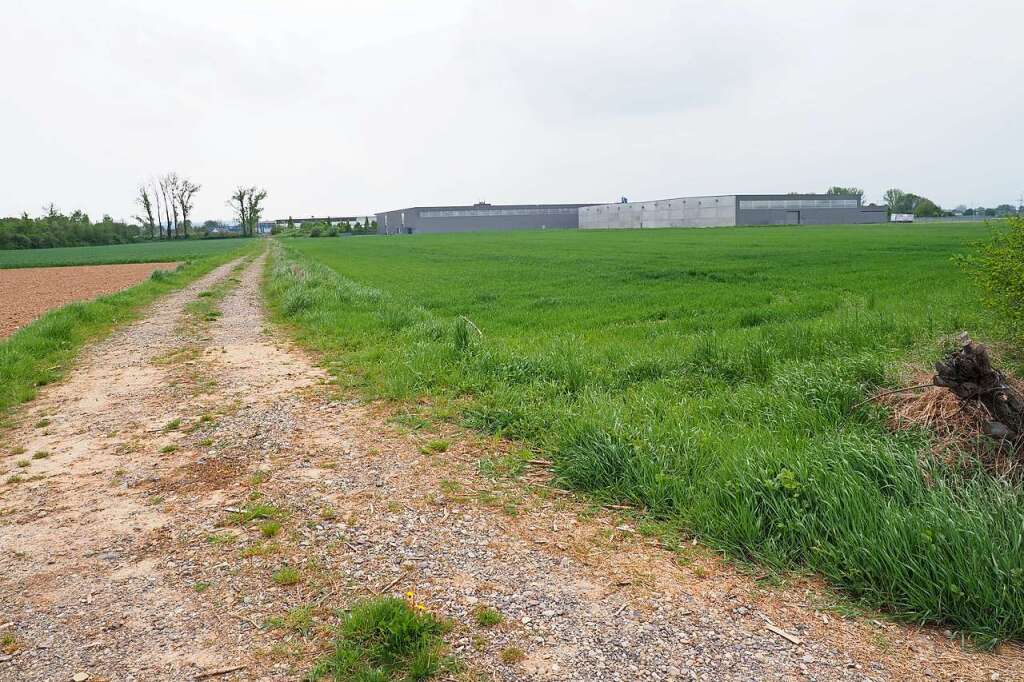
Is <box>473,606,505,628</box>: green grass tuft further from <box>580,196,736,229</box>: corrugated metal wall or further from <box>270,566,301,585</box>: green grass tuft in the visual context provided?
<box>580,196,736,229</box>: corrugated metal wall

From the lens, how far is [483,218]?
144375 mm

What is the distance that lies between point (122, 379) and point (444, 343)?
4954 mm

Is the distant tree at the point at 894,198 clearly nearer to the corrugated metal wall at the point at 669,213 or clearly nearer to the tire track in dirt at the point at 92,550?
the corrugated metal wall at the point at 669,213

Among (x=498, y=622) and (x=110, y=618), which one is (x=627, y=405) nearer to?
(x=498, y=622)

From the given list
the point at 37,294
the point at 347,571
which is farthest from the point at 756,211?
the point at 347,571

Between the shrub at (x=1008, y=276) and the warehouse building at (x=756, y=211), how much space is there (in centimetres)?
9745

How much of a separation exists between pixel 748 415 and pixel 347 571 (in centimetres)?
441

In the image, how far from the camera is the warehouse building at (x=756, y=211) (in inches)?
3971

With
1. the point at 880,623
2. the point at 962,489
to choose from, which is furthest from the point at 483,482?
the point at 962,489

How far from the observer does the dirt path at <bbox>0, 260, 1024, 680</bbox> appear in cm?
339

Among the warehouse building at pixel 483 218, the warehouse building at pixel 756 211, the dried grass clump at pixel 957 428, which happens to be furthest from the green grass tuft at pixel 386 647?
the warehouse building at pixel 483 218

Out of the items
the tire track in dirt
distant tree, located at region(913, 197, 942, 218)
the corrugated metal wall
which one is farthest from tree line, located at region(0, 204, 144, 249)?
distant tree, located at region(913, 197, 942, 218)

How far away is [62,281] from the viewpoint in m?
38.1

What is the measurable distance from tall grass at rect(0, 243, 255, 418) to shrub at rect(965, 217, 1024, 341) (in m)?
12.0
